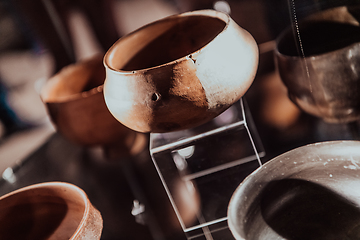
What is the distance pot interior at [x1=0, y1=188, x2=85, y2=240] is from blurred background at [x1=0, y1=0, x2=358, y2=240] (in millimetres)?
116

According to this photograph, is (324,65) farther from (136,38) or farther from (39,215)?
→ (39,215)

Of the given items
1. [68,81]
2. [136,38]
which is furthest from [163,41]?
[68,81]

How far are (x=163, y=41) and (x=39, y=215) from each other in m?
0.44

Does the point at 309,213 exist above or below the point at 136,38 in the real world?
below

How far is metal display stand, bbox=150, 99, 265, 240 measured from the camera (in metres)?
0.69

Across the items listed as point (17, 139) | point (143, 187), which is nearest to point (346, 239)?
point (143, 187)

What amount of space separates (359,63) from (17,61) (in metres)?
1.25

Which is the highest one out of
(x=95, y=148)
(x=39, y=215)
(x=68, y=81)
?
(x=68, y=81)

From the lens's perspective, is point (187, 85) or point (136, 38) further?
point (136, 38)

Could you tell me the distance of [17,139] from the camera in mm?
1354

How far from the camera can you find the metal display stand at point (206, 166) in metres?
0.69

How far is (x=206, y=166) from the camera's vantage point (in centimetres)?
77

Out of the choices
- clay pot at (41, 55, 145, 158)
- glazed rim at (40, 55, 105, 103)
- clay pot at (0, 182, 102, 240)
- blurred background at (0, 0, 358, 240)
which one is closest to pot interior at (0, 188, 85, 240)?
clay pot at (0, 182, 102, 240)

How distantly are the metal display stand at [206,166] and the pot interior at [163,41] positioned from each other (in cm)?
16
